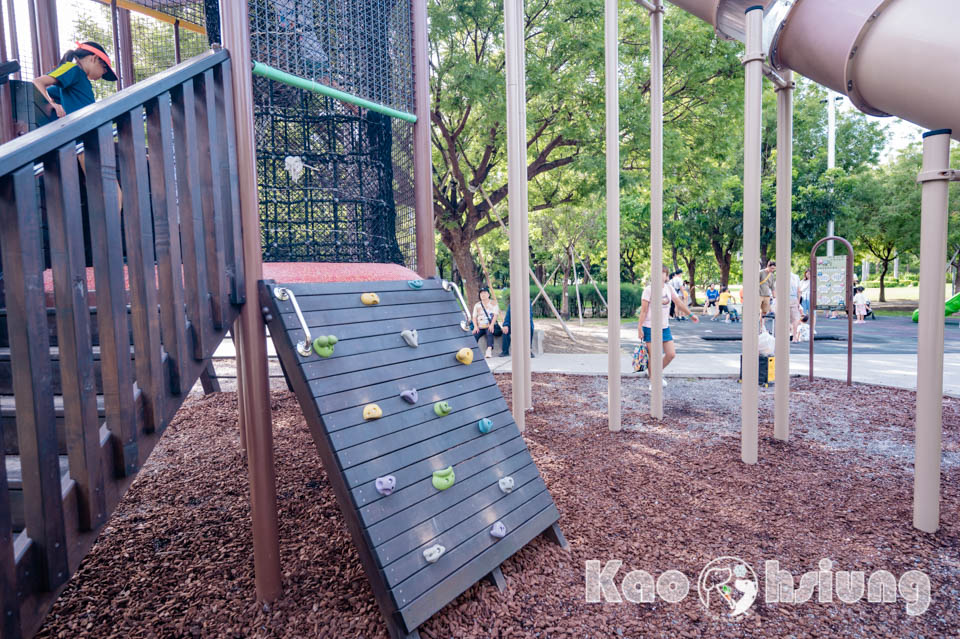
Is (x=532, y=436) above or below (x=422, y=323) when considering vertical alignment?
below

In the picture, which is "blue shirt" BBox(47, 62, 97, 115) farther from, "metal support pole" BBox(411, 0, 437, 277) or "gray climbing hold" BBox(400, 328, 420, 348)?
"gray climbing hold" BBox(400, 328, 420, 348)

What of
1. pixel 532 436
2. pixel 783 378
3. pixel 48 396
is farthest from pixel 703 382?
pixel 48 396

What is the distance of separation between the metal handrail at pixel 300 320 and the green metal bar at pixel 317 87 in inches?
44.4

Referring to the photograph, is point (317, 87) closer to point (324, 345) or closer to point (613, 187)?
point (324, 345)

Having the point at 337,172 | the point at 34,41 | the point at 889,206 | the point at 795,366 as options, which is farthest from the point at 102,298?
the point at 889,206

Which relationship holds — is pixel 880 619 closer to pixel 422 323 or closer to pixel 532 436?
pixel 422 323

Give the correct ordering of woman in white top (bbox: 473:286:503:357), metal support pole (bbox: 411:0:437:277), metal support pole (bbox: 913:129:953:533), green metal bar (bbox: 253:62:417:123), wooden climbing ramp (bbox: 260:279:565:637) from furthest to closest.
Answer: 1. woman in white top (bbox: 473:286:503:357)
2. metal support pole (bbox: 411:0:437:277)
3. metal support pole (bbox: 913:129:953:533)
4. green metal bar (bbox: 253:62:417:123)
5. wooden climbing ramp (bbox: 260:279:565:637)

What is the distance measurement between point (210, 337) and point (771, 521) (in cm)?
329

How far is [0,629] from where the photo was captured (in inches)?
57.2

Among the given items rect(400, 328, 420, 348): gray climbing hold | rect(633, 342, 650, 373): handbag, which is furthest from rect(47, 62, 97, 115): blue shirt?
rect(633, 342, 650, 373): handbag

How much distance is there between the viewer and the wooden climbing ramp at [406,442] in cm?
237

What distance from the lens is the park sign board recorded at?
16.0 m

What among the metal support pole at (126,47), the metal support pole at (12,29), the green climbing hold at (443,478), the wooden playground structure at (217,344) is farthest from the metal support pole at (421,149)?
the metal support pole at (12,29)

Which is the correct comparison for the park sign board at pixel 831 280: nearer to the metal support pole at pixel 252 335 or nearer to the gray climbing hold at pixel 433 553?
the gray climbing hold at pixel 433 553
